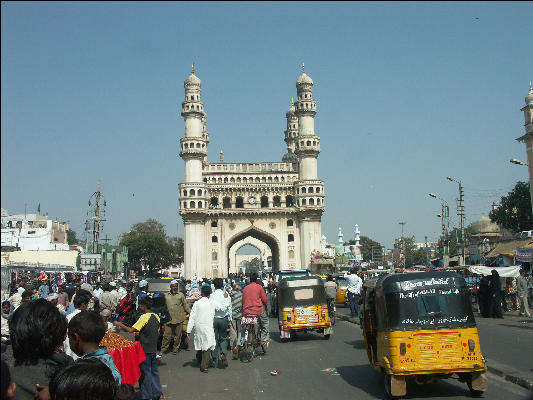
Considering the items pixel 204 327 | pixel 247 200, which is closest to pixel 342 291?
pixel 204 327

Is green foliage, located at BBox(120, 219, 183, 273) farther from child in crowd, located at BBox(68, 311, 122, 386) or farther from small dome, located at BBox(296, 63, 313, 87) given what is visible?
child in crowd, located at BBox(68, 311, 122, 386)

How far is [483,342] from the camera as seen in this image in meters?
12.2

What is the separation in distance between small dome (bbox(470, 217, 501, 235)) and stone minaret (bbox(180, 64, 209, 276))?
85.4ft

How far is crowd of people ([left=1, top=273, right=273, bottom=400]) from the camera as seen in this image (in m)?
2.99

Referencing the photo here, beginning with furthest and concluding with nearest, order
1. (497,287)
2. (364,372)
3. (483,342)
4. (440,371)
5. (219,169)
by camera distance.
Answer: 1. (219,169)
2. (497,287)
3. (483,342)
4. (364,372)
5. (440,371)

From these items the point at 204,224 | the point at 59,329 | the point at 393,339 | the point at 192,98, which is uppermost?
the point at 192,98

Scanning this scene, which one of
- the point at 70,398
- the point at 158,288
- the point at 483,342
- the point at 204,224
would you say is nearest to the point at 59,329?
the point at 70,398

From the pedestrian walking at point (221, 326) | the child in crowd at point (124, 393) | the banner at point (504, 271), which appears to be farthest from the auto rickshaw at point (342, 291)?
the child in crowd at point (124, 393)

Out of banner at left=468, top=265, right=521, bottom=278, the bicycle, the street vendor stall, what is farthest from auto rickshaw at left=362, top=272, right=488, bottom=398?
banner at left=468, top=265, right=521, bottom=278

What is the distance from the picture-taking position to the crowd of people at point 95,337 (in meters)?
2.99

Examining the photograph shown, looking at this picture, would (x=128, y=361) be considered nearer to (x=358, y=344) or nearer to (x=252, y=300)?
(x=252, y=300)

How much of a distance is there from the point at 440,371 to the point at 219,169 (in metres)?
58.8

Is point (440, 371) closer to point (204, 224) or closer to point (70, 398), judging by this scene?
point (70, 398)

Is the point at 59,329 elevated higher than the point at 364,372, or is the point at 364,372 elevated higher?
the point at 59,329
